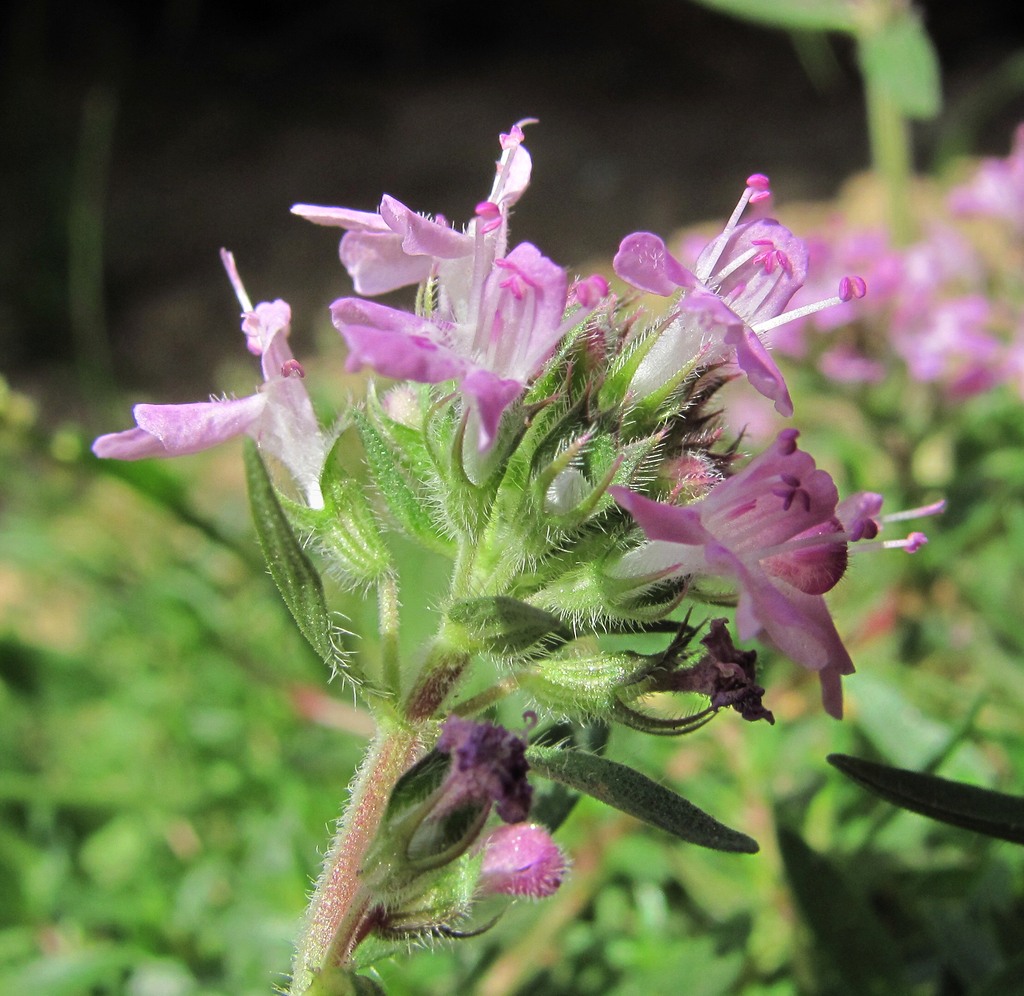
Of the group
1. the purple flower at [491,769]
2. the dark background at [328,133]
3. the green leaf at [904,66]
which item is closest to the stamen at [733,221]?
the purple flower at [491,769]

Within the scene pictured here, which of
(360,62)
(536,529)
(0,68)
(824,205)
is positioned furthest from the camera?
(360,62)

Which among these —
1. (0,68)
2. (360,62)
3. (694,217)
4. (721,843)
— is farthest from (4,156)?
(721,843)

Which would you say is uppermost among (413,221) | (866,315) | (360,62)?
(413,221)

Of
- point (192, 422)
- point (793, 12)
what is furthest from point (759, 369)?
point (793, 12)

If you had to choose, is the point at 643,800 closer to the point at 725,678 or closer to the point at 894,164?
the point at 725,678

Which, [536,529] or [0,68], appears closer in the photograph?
[536,529]

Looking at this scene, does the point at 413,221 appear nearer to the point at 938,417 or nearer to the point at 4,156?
the point at 938,417

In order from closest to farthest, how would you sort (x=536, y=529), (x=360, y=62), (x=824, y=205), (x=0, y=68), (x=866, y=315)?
(x=536, y=529)
(x=866, y=315)
(x=824, y=205)
(x=0, y=68)
(x=360, y=62)

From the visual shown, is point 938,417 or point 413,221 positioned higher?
point 413,221

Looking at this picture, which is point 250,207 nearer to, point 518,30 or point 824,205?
point 518,30
